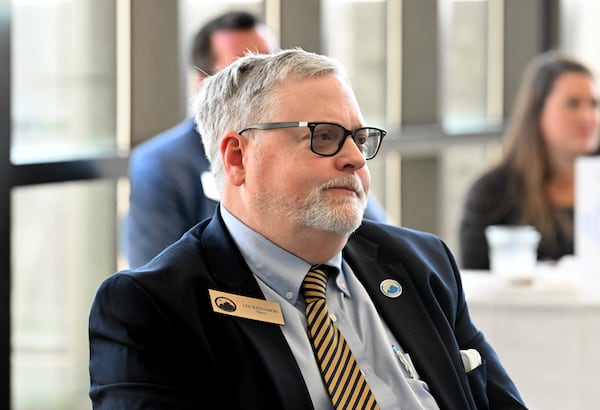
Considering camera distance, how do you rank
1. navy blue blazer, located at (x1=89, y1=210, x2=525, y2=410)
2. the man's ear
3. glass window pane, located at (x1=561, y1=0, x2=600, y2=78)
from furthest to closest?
glass window pane, located at (x1=561, y1=0, x2=600, y2=78), the man's ear, navy blue blazer, located at (x1=89, y1=210, x2=525, y2=410)

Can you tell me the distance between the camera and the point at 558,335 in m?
3.58

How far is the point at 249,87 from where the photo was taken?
212 centimetres

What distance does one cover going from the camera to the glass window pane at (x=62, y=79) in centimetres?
375

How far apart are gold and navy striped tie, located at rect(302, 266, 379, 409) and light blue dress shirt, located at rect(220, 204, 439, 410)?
2 cm

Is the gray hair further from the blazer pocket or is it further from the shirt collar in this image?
the blazer pocket

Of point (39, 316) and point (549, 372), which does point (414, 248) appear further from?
point (39, 316)

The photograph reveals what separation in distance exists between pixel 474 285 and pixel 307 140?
6.10ft

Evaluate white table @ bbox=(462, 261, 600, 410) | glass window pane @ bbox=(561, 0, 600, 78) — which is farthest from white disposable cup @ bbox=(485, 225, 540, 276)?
glass window pane @ bbox=(561, 0, 600, 78)

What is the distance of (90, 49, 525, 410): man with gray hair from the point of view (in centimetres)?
195

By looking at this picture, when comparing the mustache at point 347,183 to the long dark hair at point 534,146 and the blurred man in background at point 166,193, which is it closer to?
the blurred man in background at point 166,193

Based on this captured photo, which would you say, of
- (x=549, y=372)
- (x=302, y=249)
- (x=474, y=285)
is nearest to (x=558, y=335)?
(x=549, y=372)

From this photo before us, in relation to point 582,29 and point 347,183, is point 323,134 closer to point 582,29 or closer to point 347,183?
point 347,183

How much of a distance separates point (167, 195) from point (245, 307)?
1.54m

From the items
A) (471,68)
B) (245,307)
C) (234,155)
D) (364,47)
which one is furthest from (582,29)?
(245,307)
